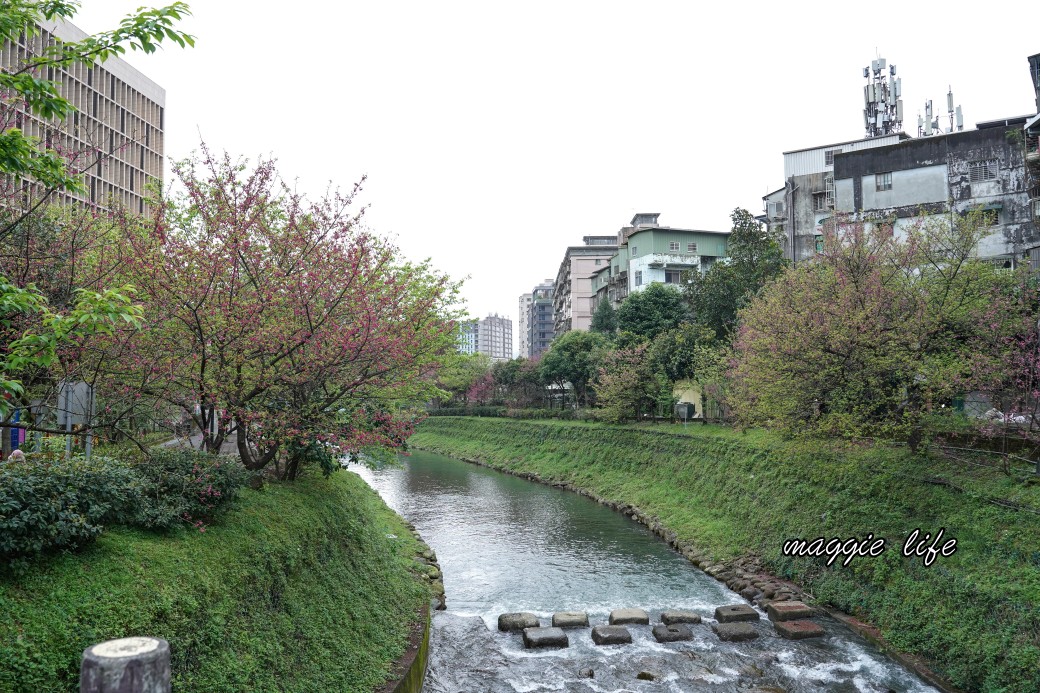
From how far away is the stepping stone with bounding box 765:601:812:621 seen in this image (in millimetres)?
16922

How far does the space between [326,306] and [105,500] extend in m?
5.17

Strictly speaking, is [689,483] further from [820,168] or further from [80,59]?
[820,168]

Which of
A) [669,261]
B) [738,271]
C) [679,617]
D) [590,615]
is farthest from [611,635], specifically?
[669,261]

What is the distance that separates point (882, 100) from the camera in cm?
5238

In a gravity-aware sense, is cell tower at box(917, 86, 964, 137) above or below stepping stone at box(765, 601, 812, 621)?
above

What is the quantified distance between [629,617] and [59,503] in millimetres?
13547

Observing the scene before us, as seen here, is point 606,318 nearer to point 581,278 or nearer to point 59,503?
point 581,278

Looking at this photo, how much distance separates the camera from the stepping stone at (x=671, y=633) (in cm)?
1608

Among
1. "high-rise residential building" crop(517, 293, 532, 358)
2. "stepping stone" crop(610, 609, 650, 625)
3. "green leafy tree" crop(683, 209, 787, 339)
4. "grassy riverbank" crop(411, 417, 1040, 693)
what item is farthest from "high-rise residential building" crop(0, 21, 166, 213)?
"high-rise residential building" crop(517, 293, 532, 358)

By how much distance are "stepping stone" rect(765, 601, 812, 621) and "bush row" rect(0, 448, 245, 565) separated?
1346 centimetres

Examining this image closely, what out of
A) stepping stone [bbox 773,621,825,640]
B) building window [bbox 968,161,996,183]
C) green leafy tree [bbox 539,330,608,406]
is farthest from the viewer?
green leafy tree [bbox 539,330,608,406]

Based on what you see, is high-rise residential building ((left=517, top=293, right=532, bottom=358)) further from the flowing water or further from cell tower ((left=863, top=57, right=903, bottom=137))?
the flowing water

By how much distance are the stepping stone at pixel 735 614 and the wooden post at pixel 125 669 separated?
15.7 metres

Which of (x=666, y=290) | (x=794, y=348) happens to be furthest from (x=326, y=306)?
(x=666, y=290)
